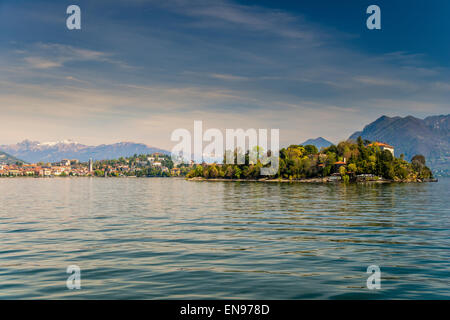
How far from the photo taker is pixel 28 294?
13.6 metres

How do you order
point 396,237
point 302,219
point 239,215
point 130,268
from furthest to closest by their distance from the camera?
point 239,215 < point 302,219 < point 396,237 < point 130,268

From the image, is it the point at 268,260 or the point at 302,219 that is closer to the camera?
the point at 268,260

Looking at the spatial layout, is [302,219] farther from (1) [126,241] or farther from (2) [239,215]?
(1) [126,241]

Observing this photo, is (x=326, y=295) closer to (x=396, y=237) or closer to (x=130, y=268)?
(x=130, y=268)

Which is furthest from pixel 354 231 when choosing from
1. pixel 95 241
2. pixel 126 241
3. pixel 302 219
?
pixel 95 241

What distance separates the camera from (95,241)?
24594mm
